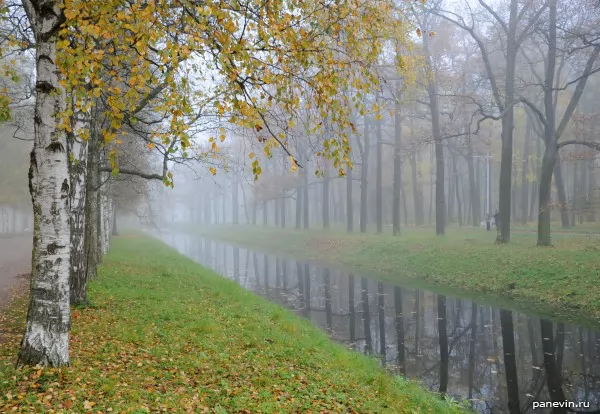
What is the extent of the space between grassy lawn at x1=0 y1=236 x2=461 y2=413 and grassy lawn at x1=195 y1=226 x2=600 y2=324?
8.53 meters

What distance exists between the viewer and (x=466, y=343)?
12359 mm

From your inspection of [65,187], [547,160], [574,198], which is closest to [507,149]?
[547,160]

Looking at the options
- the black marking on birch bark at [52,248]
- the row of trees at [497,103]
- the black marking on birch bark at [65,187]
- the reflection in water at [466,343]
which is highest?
the row of trees at [497,103]

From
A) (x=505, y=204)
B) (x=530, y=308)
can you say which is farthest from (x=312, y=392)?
(x=505, y=204)

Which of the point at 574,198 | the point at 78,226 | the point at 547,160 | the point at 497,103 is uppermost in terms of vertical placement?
the point at 497,103

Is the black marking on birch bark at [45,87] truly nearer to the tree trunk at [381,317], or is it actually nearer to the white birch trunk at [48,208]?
the white birch trunk at [48,208]

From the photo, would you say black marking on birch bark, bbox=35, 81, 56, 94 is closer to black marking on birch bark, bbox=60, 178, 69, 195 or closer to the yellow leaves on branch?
the yellow leaves on branch

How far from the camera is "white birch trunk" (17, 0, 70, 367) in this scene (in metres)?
5.78

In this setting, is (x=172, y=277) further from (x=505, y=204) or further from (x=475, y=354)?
(x=505, y=204)

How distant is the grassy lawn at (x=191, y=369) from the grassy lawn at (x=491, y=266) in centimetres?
853

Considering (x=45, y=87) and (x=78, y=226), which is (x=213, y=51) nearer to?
(x=45, y=87)

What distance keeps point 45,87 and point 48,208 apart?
1.55 m

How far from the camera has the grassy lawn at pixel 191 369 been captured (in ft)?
18.5

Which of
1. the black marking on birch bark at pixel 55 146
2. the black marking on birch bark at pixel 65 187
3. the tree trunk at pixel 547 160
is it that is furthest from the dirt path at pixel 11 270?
the tree trunk at pixel 547 160
